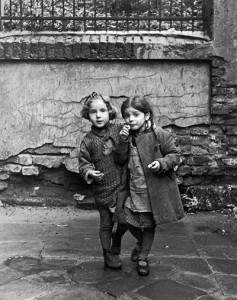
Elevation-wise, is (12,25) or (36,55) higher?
(12,25)

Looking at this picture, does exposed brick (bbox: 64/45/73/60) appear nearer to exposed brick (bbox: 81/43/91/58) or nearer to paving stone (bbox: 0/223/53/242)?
exposed brick (bbox: 81/43/91/58)

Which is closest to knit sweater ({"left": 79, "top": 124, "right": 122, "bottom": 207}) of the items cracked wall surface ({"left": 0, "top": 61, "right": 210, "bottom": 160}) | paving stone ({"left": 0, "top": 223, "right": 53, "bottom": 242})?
paving stone ({"left": 0, "top": 223, "right": 53, "bottom": 242})

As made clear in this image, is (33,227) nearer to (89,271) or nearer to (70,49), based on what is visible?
(89,271)

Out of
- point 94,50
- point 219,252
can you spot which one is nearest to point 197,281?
point 219,252

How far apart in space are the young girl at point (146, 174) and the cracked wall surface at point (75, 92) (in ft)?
6.07

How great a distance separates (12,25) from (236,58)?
253cm

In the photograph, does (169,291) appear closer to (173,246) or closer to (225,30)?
(173,246)

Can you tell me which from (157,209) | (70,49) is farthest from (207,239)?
(70,49)

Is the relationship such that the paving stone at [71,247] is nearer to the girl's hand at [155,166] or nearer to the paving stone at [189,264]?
the paving stone at [189,264]

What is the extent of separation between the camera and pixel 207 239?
179 inches

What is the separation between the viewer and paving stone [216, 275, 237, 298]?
3328mm

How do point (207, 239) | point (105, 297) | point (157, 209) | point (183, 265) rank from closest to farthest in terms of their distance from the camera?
point (105, 297) < point (157, 209) < point (183, 265) < point (207, 239)

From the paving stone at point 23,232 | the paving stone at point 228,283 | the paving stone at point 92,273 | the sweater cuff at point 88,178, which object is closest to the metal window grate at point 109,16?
the paving stone at point 23,232

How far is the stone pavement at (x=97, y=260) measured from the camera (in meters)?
3.29
